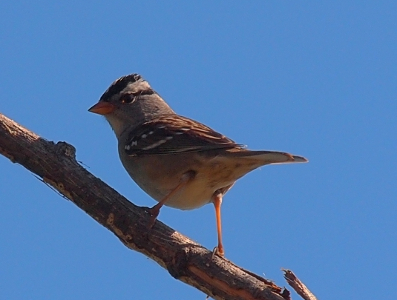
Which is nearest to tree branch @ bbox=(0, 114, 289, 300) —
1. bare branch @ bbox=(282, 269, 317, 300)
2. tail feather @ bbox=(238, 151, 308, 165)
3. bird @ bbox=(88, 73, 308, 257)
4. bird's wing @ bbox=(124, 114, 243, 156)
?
bird @ bbox=(88, 73, 308, 257)

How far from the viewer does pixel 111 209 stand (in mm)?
5621

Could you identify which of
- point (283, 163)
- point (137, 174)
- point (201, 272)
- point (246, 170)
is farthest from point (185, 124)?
point (201, 272)

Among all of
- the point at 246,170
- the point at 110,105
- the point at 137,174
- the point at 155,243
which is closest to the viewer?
the point at 155,243

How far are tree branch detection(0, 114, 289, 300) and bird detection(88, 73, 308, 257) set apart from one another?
0.19 m

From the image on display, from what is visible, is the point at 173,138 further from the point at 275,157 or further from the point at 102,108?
the point at 102,108

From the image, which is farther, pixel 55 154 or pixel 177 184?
pixel 177 184

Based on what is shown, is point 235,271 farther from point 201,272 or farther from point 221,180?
point 221,180

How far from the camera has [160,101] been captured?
8.83 m

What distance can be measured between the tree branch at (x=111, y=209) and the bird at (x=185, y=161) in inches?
7.6

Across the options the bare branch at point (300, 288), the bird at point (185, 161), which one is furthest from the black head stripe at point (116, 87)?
the bare branch at point (300, 288)

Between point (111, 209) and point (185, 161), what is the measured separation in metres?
1.26

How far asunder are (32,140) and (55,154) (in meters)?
0.25

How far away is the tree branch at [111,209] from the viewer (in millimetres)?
5441

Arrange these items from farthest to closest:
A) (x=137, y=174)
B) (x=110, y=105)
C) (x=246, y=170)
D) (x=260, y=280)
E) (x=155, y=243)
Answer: (x=110, y=105) → (x=137, y=174) → (x=246, y=170) → (x=155, y=243) → (x=260, y=280)
